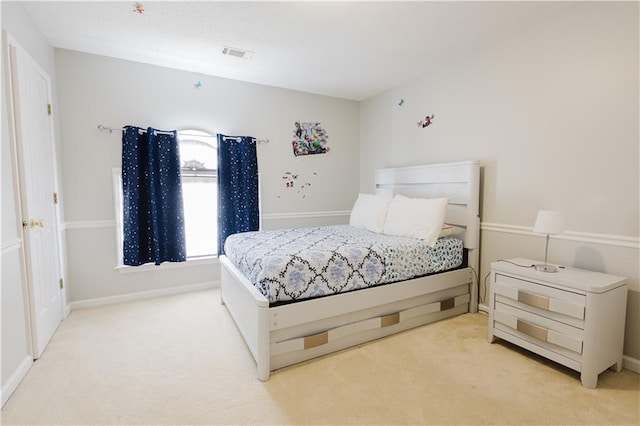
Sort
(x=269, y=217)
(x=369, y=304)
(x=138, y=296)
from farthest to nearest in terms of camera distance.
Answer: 1. (x=269, y=217)
2. (x=138, y=296)
3. (x=369, y=304)

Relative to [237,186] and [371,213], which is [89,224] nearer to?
[237,186]

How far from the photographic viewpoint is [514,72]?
2732 mm

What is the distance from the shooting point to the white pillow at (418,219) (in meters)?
2.84

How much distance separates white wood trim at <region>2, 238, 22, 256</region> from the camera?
1.86 m

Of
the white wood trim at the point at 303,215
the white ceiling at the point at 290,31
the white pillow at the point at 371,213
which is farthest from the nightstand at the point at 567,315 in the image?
the white wood trim at the point at 303,215

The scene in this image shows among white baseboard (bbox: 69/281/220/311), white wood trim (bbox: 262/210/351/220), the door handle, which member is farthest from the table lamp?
the door handle

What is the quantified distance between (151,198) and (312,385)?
2.56 meters

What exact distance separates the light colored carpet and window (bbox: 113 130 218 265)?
1.38 m

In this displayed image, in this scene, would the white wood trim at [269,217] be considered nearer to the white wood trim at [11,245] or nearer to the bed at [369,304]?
the white wood trim at [11,245]

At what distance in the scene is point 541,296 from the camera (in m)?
2.09

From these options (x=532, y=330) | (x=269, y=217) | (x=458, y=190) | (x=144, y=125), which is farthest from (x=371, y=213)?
(x=144, y=125)

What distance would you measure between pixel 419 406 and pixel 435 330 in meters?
1.02

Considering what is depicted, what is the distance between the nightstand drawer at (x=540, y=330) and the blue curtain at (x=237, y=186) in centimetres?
282

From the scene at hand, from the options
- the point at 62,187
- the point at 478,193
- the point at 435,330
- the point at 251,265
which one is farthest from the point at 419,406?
the point at 62,187
